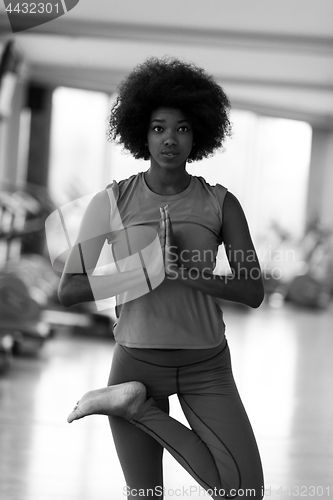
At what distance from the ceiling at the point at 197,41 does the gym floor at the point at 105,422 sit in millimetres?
2962

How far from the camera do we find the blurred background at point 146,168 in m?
3.04

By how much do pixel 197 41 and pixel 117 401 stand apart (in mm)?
5989

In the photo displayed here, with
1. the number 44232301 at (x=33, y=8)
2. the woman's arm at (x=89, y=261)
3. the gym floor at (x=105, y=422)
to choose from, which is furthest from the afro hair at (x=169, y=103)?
the number 44232301 at (x=33, y=8)

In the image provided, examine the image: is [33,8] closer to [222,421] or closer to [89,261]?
[89,261]

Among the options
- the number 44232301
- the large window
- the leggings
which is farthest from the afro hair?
the large window

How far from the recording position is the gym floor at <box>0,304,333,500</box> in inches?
103

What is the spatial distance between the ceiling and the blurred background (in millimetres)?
23

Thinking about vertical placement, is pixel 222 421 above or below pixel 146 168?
below

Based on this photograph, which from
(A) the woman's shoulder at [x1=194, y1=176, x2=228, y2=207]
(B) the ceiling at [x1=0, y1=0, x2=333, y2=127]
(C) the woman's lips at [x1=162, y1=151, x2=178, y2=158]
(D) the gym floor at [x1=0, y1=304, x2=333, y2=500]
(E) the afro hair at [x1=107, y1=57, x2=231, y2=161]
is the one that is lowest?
(D) the gym floor at [x1=0, y1=304, x2=333, y2=500]

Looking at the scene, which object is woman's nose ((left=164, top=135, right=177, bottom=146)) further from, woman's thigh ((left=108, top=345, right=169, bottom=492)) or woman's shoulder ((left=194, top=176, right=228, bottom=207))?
woman's thigh ((left=108, top=345, right=169, bottom=492))

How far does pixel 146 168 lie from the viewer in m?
4.90

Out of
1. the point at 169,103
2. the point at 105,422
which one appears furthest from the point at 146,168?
the point at 169,103

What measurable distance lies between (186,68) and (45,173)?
24.8 ft

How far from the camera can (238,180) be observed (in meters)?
10.9
